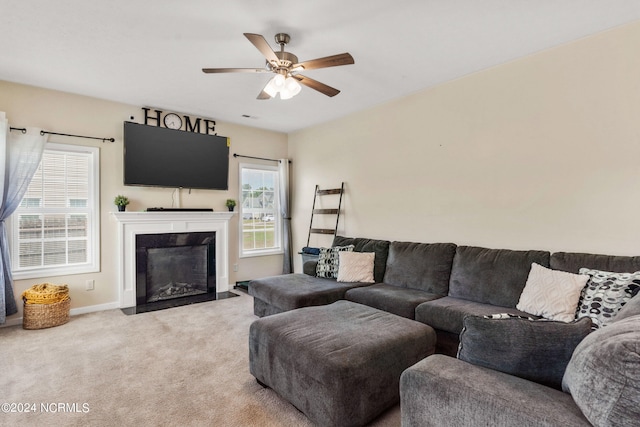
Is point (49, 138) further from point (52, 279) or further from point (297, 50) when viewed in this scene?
point (297, 50)

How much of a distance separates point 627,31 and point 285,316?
334 centimetres

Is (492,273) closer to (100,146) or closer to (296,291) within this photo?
(296,291)

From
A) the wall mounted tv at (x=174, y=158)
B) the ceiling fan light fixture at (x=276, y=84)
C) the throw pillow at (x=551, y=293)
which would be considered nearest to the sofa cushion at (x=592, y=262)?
the throw pillow at (x=551, y=293)

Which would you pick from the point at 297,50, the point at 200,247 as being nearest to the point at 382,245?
the point at 297,50

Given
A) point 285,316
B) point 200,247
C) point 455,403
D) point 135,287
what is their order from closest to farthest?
point 455,403 → point 285,316 → point 135,287 → point 200,247

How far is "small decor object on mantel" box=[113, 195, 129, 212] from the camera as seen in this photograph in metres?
4.06

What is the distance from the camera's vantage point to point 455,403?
1155 millimetres

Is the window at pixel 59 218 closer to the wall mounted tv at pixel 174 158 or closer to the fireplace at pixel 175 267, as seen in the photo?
the wall mounted tv at pixel 174 158

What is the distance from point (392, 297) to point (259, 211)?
3168mm

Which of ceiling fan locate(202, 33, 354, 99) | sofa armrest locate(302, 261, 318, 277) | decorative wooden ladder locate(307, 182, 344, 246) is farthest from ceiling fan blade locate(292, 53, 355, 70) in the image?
decorative wooden ladder locate(307, 182, 344, 246)

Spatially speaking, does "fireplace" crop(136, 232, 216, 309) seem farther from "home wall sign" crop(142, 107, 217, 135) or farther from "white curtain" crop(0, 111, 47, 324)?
"home wall sign" crop(142, 107, 217, 135)

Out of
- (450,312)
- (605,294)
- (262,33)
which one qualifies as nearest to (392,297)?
(450,312)

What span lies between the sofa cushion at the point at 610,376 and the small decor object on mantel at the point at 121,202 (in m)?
4.51

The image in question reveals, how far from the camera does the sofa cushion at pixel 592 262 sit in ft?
7.61
